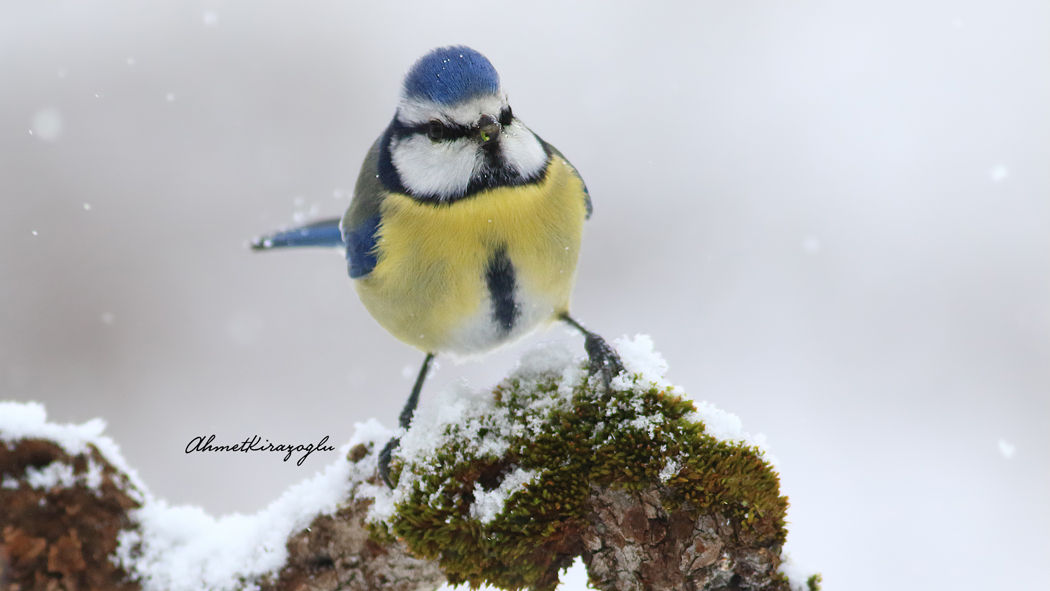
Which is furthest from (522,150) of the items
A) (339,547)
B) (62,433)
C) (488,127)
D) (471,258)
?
(62,433)

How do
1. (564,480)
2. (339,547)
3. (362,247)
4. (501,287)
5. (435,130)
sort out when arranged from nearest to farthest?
1. (564,480)
2. (339,547)
3. (435,130)
4. (501,287)
5. (362,247)

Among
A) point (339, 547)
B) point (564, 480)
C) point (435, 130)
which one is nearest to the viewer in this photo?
point (564, 480)

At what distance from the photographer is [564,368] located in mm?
1790

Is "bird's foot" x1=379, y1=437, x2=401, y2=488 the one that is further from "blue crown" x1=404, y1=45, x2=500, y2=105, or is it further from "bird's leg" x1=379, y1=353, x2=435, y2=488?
"blue crown" x1=404, y1=45, x2=500, y2=105

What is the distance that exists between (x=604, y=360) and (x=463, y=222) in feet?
1.58

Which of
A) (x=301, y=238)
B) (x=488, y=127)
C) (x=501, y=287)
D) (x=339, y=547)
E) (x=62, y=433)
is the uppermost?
(x=301, y=238)

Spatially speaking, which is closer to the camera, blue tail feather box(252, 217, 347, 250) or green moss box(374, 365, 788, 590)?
green moss box(374, 365, 788, 590)

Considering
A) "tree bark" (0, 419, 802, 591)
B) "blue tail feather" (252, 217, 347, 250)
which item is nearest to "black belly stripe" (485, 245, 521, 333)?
"tree bark" (0, 419, 802, 591)

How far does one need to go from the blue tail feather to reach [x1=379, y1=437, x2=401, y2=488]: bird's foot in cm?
102

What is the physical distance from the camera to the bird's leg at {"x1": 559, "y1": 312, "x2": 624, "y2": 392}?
5.56 feet

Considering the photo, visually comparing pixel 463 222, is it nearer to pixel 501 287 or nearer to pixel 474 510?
pixel 501 287

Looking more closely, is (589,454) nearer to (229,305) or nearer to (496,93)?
(496,93)

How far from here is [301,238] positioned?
264 centimetres

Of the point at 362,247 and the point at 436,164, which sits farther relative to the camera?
the point at 362,247
